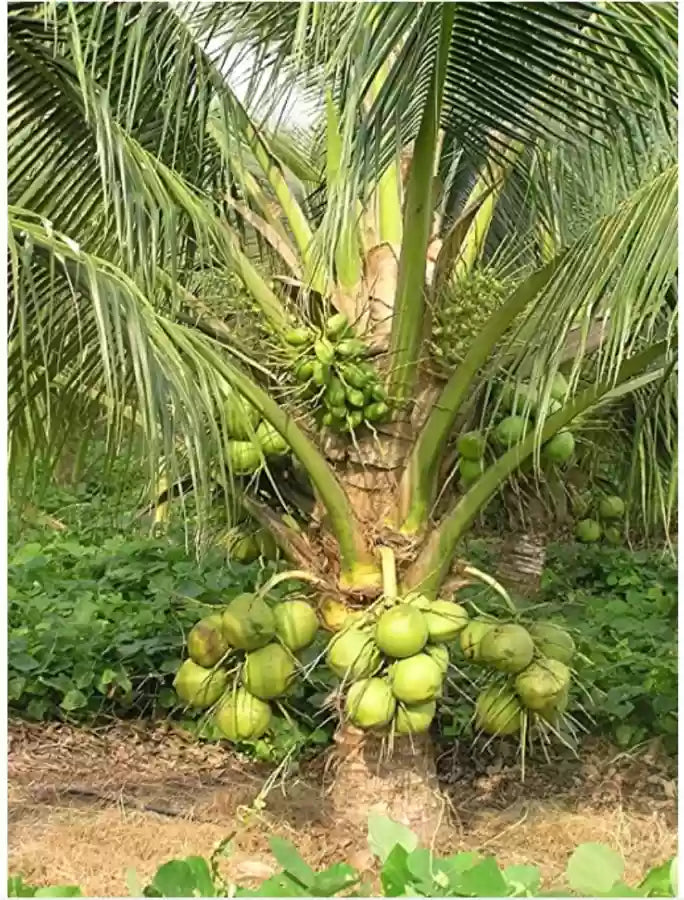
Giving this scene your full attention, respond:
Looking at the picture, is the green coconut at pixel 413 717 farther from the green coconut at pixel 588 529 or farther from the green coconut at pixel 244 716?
the green coconut at pixel 588 529

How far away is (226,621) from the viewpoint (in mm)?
2596

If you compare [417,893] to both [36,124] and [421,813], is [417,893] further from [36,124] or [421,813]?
[36,124]

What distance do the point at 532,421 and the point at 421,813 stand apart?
105 cm

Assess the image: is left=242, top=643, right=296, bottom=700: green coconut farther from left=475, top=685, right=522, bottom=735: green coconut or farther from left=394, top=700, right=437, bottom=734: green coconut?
left=475, top=685, right=522, bottom=735: green coconut

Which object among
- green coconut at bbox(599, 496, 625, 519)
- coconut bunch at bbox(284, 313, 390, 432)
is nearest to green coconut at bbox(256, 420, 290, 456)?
coconut bunch at bbox(284, 313, 390, 432)

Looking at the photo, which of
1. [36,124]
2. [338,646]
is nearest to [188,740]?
[338,646]

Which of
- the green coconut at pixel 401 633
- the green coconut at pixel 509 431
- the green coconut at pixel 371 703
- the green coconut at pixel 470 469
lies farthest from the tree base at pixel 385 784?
the green coconut at pixel 509 431

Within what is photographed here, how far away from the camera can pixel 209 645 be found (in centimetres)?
265

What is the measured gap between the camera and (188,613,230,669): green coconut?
8.67 feet

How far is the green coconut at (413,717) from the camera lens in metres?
2.45

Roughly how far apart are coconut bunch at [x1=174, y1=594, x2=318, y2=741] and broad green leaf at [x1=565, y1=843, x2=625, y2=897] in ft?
3.48

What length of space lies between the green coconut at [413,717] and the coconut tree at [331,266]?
253mm

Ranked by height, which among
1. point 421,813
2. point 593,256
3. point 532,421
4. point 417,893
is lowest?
point 421,813

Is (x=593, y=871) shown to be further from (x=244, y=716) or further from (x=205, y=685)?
(x=205, y=685)
